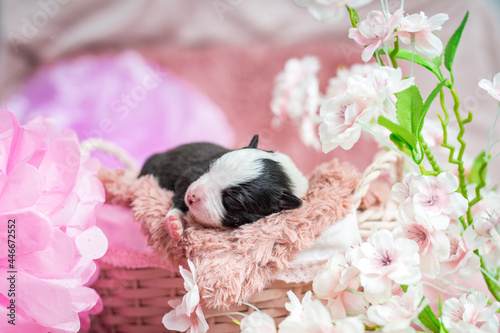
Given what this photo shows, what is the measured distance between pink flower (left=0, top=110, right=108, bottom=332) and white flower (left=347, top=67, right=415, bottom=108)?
50 centimetres

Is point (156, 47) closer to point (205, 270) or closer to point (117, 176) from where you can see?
point (117, 176)

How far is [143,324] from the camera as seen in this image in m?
1.03

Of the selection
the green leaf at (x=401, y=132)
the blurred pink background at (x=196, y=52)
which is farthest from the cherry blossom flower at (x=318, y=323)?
the blurred pink background at (x=196, y=52)

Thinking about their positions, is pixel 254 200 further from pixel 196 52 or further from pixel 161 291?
pixel 196 52

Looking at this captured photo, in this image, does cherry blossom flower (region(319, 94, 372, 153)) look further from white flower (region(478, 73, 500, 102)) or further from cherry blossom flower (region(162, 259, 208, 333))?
cherry blossom flower (region(162, 259, 208, 333))

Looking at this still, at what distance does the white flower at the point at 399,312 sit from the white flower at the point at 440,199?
0.35 feet

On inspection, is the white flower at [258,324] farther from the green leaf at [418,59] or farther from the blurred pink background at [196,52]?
the blurred pink background at [196,52]

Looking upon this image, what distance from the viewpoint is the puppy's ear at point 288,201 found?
2.87ft

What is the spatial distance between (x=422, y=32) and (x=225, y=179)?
0.43 m

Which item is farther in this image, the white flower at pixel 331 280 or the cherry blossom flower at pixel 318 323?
the white flower at pixel 331 280

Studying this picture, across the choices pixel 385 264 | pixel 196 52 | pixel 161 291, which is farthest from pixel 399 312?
pixel 196 52

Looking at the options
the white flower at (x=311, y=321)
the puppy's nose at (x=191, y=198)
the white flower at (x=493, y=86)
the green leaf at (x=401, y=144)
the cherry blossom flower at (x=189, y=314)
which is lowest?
the white flower at (x=311, y=321)

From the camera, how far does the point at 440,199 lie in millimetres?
677

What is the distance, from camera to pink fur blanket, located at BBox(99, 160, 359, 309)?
77 cm
